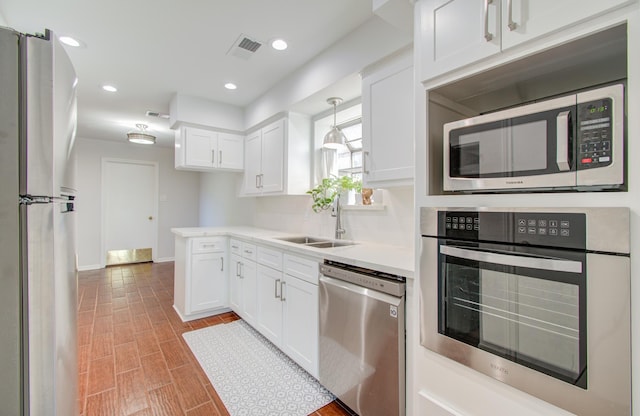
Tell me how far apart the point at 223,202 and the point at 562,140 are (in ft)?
17.2

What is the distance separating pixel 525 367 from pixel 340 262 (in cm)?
103

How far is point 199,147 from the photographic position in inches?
139

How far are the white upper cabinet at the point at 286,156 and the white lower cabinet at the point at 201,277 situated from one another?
2.86ft

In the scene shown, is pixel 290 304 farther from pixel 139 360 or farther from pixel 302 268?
pixel 139 360

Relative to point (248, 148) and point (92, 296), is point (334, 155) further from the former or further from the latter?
point (92, 296)

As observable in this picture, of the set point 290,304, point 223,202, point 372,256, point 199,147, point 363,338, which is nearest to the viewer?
point 363,338

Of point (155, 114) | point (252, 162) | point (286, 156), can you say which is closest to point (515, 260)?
point (286, 156)

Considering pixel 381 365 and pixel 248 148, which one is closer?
pixel 381 365

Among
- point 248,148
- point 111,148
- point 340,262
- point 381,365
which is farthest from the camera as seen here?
point 111,148

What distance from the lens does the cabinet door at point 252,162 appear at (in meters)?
3.45

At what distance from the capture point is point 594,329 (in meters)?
0.80
